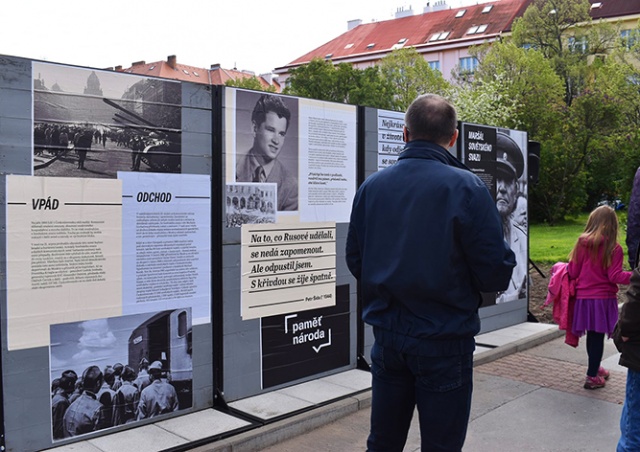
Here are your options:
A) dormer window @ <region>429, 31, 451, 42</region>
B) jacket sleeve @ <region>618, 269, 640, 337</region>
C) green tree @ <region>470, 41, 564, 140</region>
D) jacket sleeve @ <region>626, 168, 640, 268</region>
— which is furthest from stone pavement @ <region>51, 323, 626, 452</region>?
dormer window @ <region>429, 31, 451, 42</region>

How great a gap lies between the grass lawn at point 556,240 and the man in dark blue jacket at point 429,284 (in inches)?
213

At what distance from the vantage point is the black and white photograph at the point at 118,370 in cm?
446

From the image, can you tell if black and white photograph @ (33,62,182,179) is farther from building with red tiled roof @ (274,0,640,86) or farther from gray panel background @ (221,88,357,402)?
building with red tiled roof @ (274,0,640,86)

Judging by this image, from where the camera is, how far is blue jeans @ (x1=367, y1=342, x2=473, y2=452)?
2.78 meters

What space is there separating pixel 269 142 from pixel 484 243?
3.28 m

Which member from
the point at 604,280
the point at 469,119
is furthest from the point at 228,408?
the point at 469,119

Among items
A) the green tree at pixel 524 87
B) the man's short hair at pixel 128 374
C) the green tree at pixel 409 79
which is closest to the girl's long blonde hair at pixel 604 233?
the man's short hair at pixel 128 374

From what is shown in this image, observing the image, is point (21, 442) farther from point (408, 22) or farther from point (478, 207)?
point (408, 22)

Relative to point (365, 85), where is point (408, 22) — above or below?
above

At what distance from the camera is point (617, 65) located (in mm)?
45094

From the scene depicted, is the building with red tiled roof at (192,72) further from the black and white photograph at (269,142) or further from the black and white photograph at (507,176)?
the black and white photograph at (269,142)

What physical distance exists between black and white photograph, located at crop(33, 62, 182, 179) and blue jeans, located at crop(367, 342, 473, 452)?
2.64 m

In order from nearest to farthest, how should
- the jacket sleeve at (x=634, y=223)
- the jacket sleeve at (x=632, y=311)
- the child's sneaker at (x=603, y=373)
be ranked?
1. the jacket sleeve at (x=632, y=311)
2. the jacket sleeve at (x=634, y=223)
3. the child's sneaker at (x=603, y=373)

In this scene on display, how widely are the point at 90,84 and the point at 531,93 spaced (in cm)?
3828
